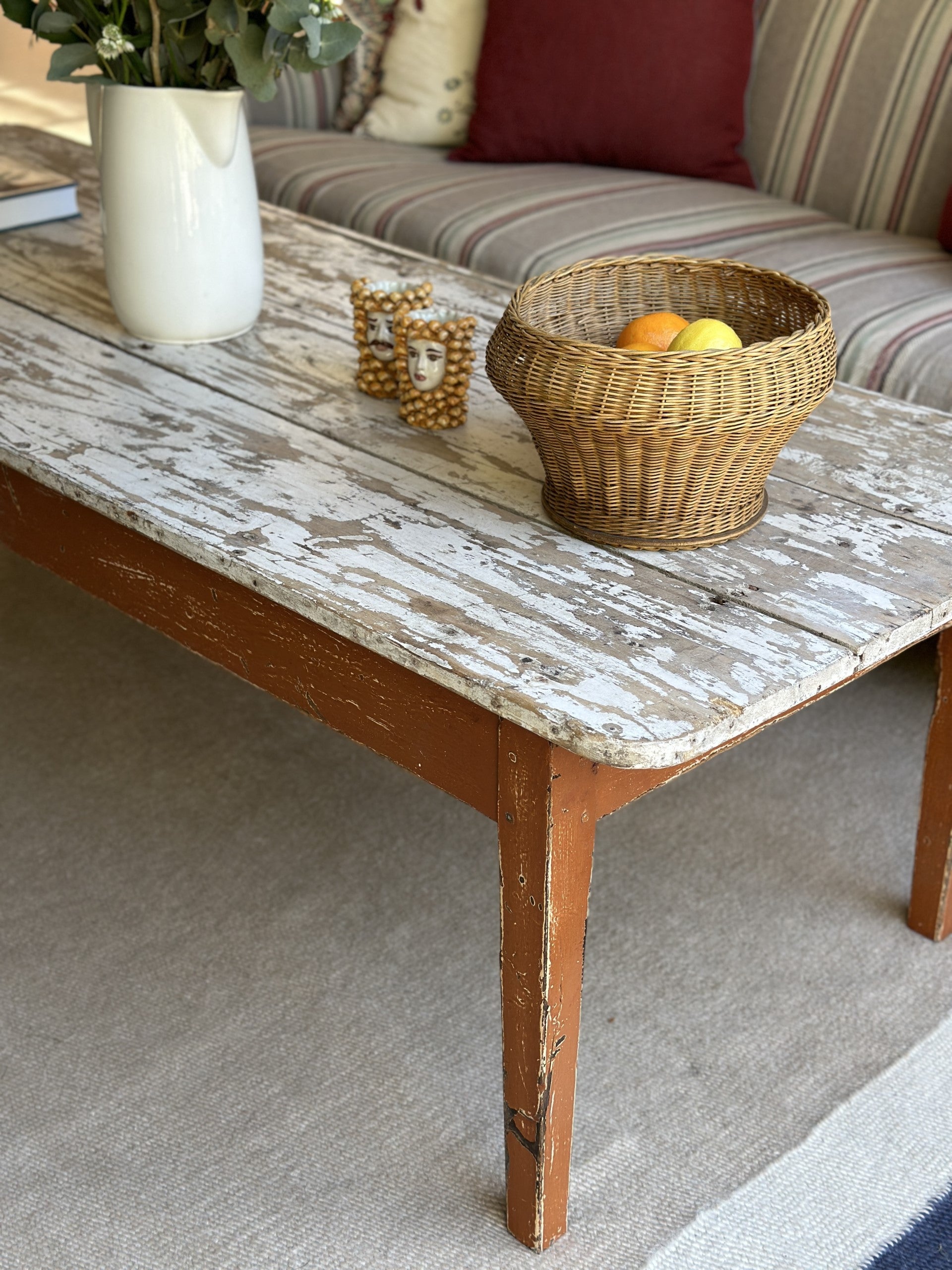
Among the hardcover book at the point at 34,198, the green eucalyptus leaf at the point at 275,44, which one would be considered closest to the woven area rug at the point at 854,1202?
the green eucalyptus leaf at the point at 275,44

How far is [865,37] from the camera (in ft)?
6.37

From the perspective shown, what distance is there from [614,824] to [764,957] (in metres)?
0.24

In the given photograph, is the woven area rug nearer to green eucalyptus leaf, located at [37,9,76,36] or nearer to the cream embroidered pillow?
green eucalyptus leaf, located at [37,9,76,36]

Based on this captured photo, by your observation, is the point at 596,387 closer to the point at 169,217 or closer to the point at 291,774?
the point at 169,217

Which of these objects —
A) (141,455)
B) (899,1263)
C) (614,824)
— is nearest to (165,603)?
(141,455)

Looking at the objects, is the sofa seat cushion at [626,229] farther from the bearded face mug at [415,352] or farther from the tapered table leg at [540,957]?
the tapered table leg at [540,957]

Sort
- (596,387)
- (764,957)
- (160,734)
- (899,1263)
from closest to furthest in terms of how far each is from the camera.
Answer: (596,387)
(899,1263)
(764,957)
(160,734)

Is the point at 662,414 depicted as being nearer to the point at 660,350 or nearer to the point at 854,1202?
the point at 660,350

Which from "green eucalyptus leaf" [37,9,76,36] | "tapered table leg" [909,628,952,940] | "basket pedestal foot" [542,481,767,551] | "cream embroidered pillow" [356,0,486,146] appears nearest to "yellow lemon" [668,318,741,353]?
"basket pedestal foot" [542,481,767,551]

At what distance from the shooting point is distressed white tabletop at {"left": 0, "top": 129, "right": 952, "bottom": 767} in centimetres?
77

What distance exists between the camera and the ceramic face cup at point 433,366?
1.08 metres

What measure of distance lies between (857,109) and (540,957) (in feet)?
5.28

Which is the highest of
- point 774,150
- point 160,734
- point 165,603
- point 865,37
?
point 865,37

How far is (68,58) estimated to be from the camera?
3.94 ft
